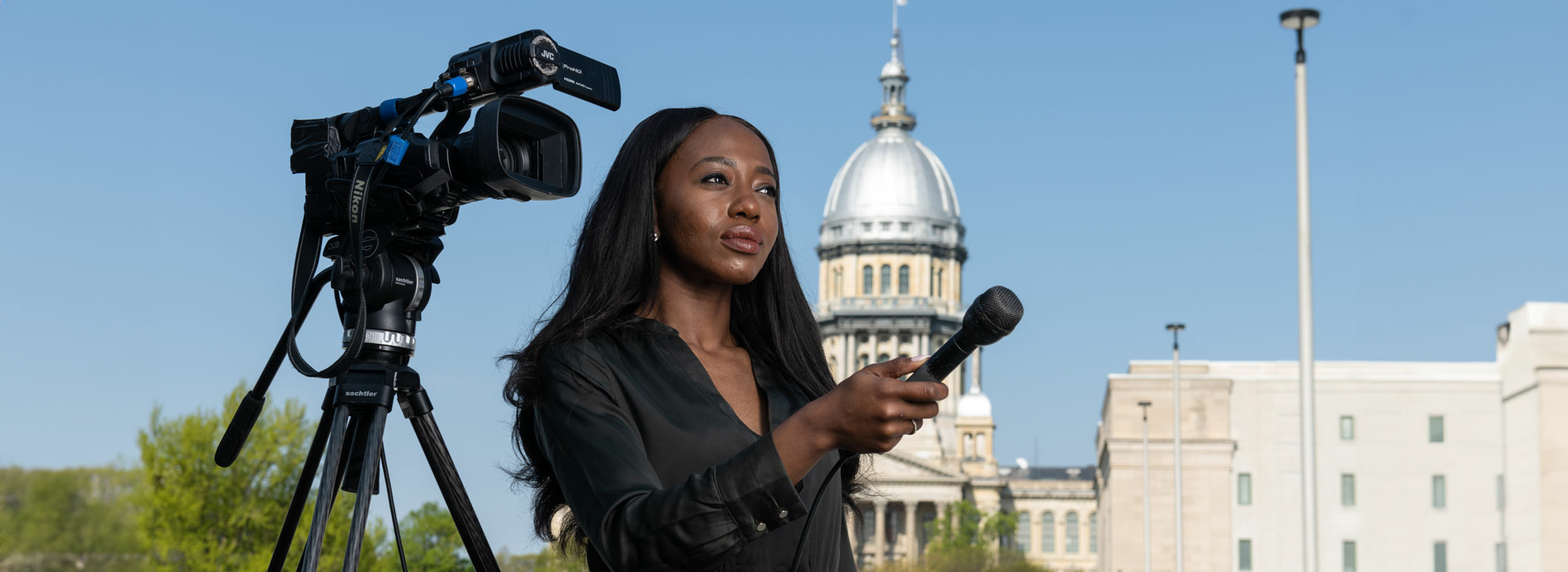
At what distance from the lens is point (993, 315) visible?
2.53 m

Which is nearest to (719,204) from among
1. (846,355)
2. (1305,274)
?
(1305,274)

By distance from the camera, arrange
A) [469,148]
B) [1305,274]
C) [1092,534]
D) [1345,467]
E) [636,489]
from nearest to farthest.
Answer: [636,489] < [469,148] < [1305,274] < [1345,467] < [1092,534]

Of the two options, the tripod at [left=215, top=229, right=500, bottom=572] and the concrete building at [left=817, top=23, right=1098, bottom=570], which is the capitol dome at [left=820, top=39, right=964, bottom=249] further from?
the tripod at [left=215, top=229, right=500, bottom=572]

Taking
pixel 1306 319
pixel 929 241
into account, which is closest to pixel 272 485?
pixel 1306 319

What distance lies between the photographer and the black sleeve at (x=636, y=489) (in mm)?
2637

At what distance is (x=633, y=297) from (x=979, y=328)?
898 millimetres

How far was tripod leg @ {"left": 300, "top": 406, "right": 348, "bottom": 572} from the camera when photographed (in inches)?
142

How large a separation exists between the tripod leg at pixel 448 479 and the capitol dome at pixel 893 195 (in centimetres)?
11806

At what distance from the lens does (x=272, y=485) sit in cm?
3534

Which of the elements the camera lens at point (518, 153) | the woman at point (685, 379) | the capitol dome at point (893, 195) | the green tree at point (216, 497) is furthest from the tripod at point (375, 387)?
the capitol dome at point (893, 195)

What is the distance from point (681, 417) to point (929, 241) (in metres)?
120

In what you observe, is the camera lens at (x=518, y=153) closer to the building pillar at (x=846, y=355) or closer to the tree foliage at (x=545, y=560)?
the tree foliage at (x=545, y=560)

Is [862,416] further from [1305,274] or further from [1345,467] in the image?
[1345,467]

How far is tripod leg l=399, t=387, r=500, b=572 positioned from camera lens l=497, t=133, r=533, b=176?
62 cm
